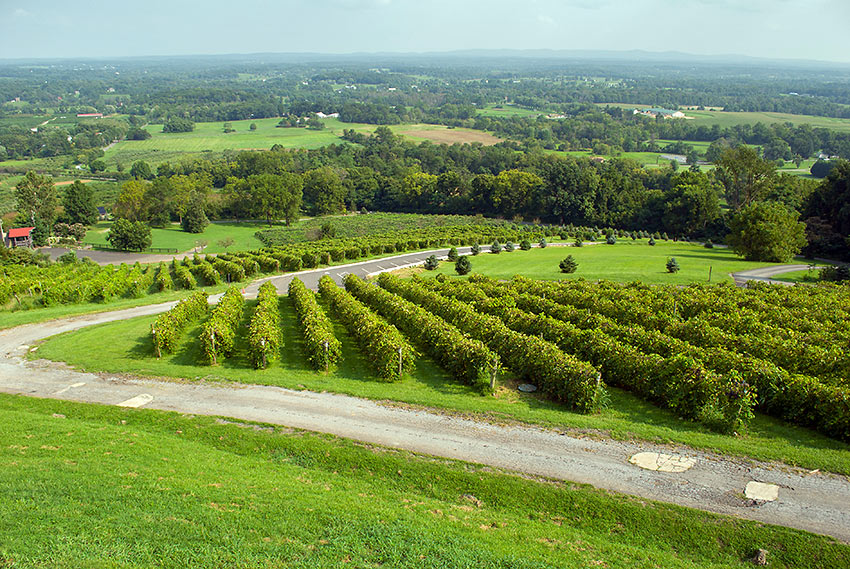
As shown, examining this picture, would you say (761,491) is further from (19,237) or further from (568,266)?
(19,237)

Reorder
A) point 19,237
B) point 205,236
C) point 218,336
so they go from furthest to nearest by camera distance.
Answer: point 205,236 → point 19,237 → point 218,336

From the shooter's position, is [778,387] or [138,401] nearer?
[778,387]

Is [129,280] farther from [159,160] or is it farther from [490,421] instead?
[159,160]

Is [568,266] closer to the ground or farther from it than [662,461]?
closer to the ground

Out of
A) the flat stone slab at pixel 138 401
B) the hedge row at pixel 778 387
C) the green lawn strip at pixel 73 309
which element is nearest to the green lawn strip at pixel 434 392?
the hedge row at pixel 778 387

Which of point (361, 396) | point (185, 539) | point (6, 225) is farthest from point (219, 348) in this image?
point (6, 225)

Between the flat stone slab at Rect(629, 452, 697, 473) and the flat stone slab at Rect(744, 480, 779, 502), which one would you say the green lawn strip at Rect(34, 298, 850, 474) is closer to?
the flat stone slab at Rect(629, 452, 697, 473)

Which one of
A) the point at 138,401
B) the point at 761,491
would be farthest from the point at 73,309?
the point at 761,491

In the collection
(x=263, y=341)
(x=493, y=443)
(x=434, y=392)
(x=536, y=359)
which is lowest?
(x=434, y=392)

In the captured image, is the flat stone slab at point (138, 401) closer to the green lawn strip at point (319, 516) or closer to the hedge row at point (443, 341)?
the green lawn strip at point (319, 516)
